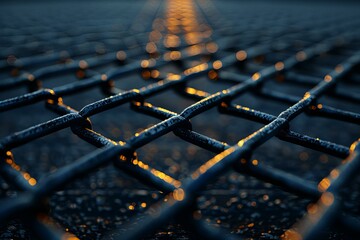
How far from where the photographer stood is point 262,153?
1070mm

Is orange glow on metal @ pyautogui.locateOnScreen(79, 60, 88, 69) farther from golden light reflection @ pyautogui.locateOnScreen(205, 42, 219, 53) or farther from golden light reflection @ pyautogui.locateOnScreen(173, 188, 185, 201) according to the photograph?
golden light reflection @ pyautogui.locateOnScreen(173, 188, 185, 201)

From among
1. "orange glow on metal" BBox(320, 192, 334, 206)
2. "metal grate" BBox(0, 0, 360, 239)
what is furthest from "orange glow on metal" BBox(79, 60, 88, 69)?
"orange glow on metal" BBox(320, 192, 334, 206)

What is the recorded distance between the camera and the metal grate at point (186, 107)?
1.56 ft

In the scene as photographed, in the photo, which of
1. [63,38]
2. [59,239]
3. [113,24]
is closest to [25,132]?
[59,239]

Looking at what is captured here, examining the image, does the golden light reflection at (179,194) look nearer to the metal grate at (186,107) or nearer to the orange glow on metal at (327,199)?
the metal grate at (186,107)

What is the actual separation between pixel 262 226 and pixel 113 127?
68 centimetres

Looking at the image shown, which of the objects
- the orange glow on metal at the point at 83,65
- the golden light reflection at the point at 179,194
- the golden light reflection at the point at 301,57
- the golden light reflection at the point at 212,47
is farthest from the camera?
the golden light reflection at the point at 212,47

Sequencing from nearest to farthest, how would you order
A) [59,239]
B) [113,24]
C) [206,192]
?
[59,239] → [206,192] → [113,24]

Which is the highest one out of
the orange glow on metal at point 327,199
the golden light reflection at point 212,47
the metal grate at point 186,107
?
the golden light reflection at point 212,47

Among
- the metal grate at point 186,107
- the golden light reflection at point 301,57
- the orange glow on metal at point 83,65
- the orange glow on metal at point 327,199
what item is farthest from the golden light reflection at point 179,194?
the golden light reflection at point 301,57

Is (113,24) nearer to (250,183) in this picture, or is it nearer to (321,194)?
(250,183)

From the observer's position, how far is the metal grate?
0.48m

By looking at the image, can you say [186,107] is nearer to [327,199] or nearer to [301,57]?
[301,57]

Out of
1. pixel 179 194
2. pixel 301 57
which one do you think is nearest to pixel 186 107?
pixel 301 57
